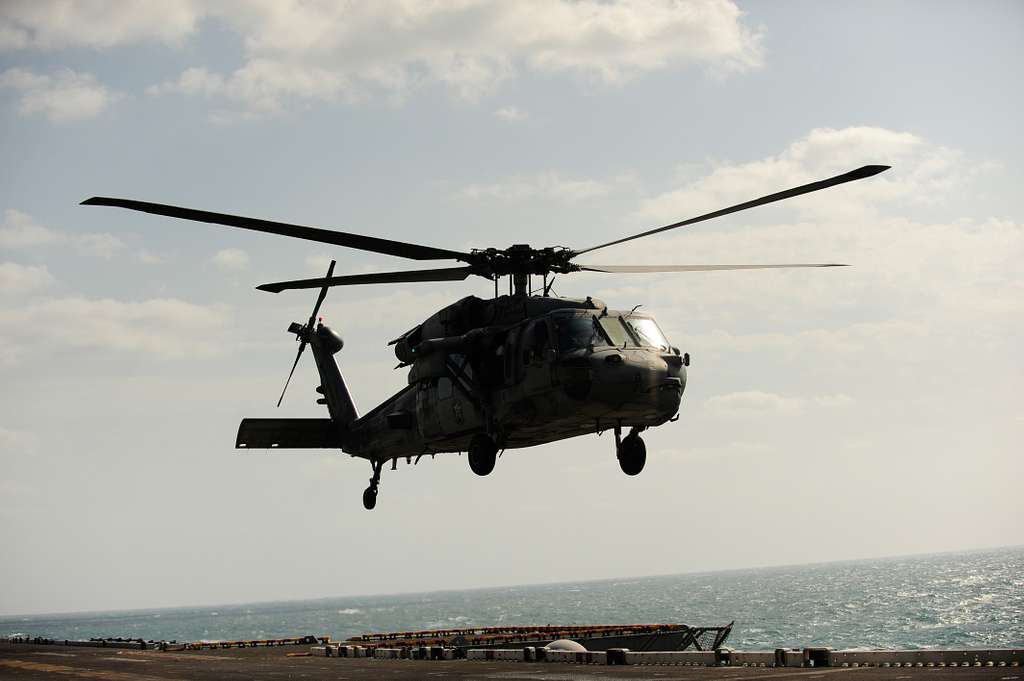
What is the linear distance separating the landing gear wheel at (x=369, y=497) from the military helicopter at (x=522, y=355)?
4.25m

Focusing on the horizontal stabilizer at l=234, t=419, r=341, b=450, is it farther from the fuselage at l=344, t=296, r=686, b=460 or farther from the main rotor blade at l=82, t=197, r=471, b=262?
the main rotor blade at l=82, t=197, r=471, b=262

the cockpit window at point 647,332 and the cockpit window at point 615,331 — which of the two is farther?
the cockpit window at point 647,332

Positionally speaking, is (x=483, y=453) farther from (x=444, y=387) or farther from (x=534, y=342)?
(x=534, y=342)

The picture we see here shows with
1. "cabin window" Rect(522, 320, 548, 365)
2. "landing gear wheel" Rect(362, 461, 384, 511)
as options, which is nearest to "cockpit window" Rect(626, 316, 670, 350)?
"cabin window" Rect(522, 320, 548, 365)

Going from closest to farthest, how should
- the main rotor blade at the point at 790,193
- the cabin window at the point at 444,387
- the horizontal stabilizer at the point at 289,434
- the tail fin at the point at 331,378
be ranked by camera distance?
the main rotor blade at the point at 790,193, the cabin window at the point at 444,387, the horizontal stabilizer at the point at 289,434, the tail fin at the point at 331,378

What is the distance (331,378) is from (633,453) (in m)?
14.6

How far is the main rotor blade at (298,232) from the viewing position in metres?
17.5

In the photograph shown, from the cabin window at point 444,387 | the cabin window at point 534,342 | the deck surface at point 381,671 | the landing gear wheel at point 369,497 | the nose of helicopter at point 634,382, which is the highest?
the cabin window at point 534,342

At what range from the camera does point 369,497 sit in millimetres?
28953

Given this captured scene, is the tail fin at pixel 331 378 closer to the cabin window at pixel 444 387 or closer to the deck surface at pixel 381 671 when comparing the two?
the deck surface at pixel 381 671

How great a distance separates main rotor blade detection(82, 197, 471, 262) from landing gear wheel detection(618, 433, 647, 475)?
5009 millimetres

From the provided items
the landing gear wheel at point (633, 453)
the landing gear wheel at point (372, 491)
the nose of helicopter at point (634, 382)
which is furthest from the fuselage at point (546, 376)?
the landing gear wheel at point (372, 491)

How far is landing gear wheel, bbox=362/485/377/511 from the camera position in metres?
28.8

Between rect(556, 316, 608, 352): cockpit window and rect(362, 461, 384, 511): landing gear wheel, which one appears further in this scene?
rect(362, 461, 384, 511): landing gear wheel
